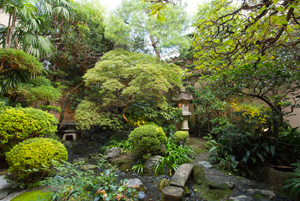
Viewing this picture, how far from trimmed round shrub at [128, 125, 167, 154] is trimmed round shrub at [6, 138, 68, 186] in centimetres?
228

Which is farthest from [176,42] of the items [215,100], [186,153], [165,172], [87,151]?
[87,151]

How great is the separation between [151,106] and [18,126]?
4.88 m

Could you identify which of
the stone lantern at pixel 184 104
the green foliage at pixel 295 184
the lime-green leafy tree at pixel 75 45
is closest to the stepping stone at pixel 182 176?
the green foliage at pixel 295 184

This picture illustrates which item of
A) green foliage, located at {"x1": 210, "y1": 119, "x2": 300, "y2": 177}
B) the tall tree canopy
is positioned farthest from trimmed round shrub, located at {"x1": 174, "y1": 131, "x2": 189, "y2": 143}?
the tall tree canopy

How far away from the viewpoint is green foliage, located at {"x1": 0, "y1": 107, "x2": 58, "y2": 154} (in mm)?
2986

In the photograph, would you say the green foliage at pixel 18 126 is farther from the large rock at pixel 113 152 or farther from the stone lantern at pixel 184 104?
the stone lantern at pixel 184 104

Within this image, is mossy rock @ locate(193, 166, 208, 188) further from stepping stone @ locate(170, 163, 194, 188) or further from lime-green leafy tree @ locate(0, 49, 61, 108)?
lime-green leafy tree @ locate(0, 49, 61, 108)

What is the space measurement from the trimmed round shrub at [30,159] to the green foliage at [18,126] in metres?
0.49

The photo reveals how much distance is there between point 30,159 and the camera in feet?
8.22

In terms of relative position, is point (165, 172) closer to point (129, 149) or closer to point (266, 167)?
point (129, 149)

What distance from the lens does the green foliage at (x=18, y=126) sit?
2.99m

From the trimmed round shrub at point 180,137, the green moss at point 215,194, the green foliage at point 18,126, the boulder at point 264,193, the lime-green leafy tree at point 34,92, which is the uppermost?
the lime-green leafy tree at point 34,92

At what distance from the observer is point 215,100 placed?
22.2 feet

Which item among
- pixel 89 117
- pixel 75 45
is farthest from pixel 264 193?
pixel 75 45
